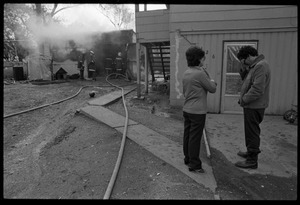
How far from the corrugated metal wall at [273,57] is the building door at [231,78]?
123 mm

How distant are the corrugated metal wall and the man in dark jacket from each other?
11.0 feet

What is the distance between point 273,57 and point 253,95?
4026 mm

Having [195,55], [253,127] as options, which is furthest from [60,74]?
[253,127]

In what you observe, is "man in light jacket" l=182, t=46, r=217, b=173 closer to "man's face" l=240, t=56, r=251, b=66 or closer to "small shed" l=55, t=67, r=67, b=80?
"man's face" l=240, t=56, r=251, b=66

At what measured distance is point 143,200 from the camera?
2.67 metres

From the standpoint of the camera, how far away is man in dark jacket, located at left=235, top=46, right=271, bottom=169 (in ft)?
10.4

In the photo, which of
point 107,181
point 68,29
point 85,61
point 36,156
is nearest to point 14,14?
point 68,29

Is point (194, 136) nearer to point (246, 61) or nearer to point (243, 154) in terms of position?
point (243, 154)

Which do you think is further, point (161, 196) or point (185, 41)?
point (185, 41)

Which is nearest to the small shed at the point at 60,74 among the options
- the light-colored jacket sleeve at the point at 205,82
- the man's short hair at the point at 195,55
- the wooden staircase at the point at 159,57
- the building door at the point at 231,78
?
the wooden staircase at the point at 159,57

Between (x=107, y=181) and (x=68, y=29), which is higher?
(x=68, y=29)

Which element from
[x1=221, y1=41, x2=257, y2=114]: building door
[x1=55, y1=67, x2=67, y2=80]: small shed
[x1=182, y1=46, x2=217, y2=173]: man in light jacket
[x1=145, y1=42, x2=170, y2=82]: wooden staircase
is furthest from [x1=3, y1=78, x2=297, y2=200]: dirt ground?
[x1=55, y1=67, x2=67, y2=80]: small shed
